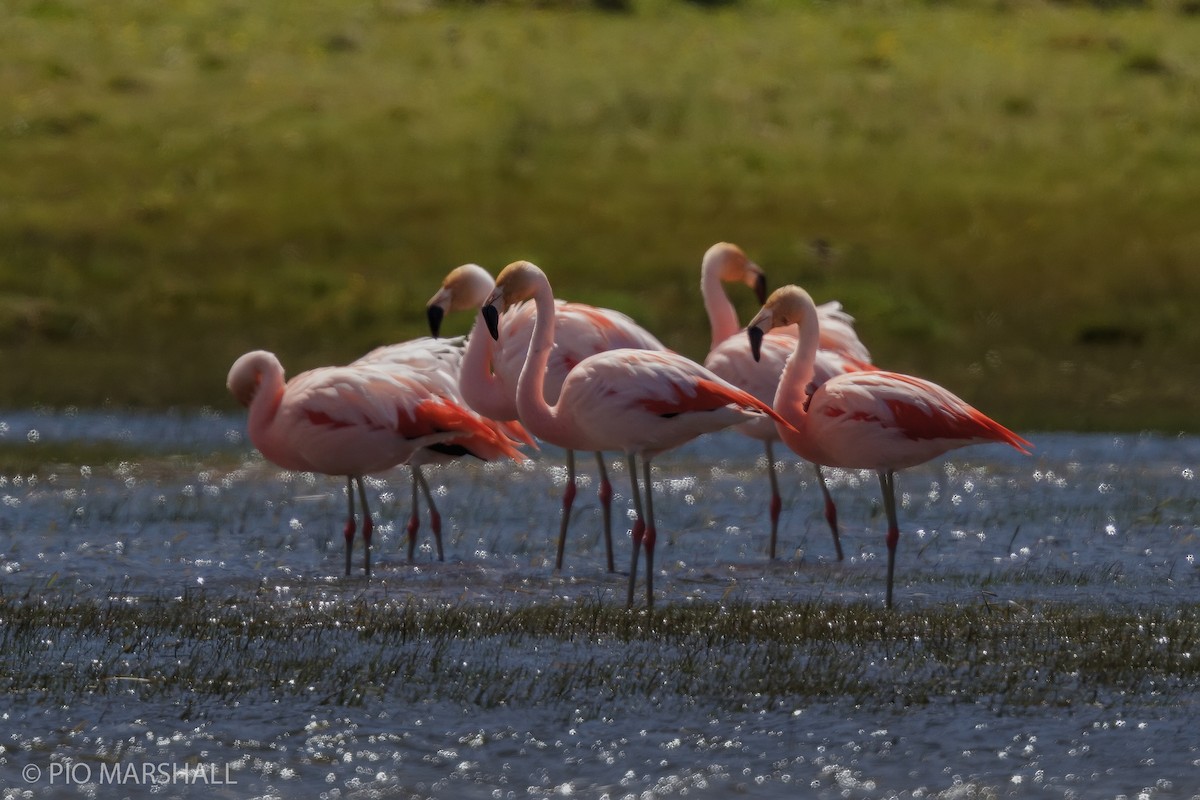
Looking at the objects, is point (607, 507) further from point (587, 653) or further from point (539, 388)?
point (587, 653)

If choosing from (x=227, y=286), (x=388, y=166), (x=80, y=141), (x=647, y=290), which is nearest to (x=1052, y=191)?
(x=647, y=290)

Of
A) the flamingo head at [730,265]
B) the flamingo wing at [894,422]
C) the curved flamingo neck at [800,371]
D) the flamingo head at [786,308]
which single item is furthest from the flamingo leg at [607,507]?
the flamingo head at [730,265]

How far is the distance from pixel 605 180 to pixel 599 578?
1476cm

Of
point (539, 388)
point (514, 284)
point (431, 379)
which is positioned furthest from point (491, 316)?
point (431, 379)

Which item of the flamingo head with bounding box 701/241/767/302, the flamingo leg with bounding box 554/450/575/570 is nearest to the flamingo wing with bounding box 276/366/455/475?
the flamingo leg with bounding box 554/450/575/570

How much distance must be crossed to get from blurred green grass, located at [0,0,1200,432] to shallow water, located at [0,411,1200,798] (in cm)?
312

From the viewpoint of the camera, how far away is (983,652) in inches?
287

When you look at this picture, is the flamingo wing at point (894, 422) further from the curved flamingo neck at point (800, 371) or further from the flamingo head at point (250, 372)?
the flamingo head at point (250, 372)

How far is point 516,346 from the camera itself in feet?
32.3

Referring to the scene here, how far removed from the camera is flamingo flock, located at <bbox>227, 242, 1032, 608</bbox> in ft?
27.8

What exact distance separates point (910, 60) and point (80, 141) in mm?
11749

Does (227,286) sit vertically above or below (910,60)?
below

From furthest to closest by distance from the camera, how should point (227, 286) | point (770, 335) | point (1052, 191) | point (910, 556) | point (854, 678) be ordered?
1. point (1052, 191)
2. point (227, 286)
3. point (770, 335)
4. point (910, 556)
5. point (854, 678)

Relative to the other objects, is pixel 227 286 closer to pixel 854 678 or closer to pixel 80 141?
pixel 80 141
